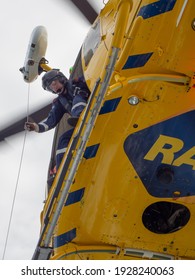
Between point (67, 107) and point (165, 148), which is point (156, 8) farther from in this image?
point (67, 107)

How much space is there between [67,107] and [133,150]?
135 centimetres

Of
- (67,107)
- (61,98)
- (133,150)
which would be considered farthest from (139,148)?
(61,98)

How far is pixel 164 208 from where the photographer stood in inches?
231

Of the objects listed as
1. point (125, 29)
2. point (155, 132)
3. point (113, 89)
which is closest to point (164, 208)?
point (155, 132)

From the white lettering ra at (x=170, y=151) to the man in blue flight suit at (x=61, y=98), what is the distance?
1071mm

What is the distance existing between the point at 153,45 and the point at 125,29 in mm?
A: 335

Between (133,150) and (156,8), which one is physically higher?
(156,8)

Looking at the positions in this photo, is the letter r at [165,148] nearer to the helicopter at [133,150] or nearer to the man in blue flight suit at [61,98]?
the helicopter at [133,150]

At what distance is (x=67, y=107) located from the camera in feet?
21.1

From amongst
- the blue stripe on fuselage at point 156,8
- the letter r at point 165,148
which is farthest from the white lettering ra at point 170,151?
the blue stripe on fuselage at point 156,8

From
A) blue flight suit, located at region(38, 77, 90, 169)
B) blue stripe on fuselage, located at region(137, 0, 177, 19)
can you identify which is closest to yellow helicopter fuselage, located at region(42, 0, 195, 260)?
blue stripe on fuselage, located at region(137, 0, 177, 19)

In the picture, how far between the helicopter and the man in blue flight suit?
170mm

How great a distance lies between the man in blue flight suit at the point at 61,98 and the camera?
6.10 meters
